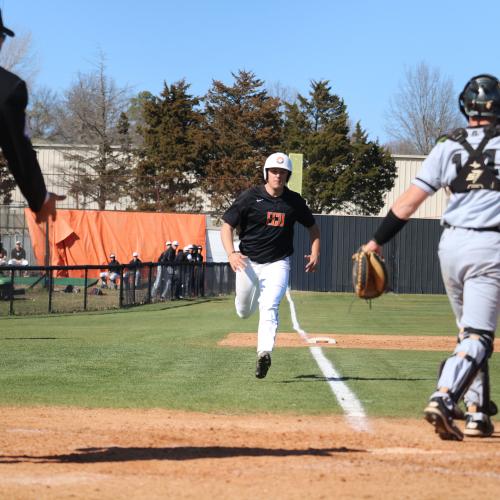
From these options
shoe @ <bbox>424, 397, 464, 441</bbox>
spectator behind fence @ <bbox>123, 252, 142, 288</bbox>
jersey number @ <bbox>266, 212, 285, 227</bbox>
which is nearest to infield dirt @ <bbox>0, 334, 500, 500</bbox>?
shoe @ <bbox>424, 397, 464, 441</bbox>

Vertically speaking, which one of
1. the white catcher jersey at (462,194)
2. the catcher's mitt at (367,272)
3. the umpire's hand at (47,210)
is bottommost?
the catcher's mitt at (367,272)

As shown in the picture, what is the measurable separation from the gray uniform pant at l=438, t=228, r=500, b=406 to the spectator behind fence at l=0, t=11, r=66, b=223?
8.41 feet

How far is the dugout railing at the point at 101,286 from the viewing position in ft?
77.0

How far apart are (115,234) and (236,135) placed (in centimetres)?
2227

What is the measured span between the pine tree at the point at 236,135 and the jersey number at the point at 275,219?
48381 millimetres

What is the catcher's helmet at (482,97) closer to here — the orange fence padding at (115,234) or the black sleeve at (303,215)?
the black sleeve at (303,215)

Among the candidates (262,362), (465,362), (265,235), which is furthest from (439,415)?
(265,235)

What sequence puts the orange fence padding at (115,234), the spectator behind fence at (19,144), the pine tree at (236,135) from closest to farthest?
the spectator behind fence at (19,144) < the orange fence padding at (115,234) < the pine tree at (236,135)

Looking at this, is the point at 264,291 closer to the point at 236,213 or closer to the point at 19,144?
the point at 236,213

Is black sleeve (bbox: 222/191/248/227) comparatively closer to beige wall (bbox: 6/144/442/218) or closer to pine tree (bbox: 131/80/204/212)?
pine tree (bbox: 131/80/204/212)

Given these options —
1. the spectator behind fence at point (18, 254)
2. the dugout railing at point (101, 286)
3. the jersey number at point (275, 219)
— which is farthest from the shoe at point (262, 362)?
the spectator behind fence at point (18, 254)

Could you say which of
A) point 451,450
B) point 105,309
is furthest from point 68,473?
point 105,309

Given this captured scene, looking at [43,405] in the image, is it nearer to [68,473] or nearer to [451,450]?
[68,473]

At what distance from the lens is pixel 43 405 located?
8.23m
